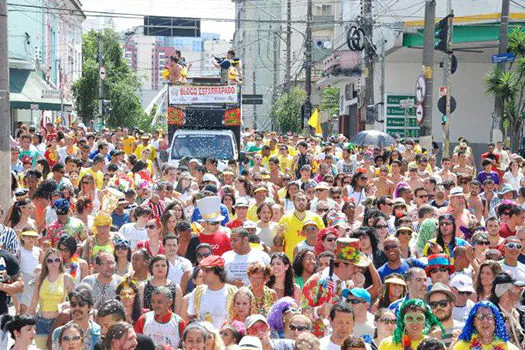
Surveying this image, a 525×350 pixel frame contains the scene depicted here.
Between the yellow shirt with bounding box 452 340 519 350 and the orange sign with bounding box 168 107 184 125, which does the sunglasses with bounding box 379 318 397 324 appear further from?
the orange sign with bounding box 168 107 184 125

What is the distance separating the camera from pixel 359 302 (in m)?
8.58

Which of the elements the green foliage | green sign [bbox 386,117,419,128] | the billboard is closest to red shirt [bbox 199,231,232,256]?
the billboard

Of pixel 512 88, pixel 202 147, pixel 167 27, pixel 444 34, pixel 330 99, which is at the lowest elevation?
pixel 202 147

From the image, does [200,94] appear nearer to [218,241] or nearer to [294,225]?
[294,225]

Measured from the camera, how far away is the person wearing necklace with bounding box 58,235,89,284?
1040 cm

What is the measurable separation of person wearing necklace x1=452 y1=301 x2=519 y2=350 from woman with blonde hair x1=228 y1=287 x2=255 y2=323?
1794 mm

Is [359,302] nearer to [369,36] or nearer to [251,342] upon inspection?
[251,342]

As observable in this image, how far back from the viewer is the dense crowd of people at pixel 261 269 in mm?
7895

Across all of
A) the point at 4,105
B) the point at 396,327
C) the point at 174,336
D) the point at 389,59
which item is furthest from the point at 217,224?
the point at 389,59

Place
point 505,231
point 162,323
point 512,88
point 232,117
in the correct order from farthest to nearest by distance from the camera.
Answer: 1. point 512,88
2. point 232,117
3. point 505,231
4. point 162,323

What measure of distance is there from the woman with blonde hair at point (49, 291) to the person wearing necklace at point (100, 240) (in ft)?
3.48

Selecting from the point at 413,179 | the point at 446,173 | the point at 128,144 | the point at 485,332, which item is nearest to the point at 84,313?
the point at 485,332

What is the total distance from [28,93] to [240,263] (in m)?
33.6

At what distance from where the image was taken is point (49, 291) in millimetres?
9789
